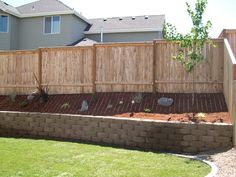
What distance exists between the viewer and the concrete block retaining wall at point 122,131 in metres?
8.91

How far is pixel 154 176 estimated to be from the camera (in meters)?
6.27

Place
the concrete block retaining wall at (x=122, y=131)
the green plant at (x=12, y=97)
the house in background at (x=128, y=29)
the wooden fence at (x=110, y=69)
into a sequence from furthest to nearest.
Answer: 1. the house in background at (x=128, y=29)
2. the green plant at (x=12, y=97)
3. the wooden fence at (x=110, y=69)
4. the concrete block retaining wall at (x=122, y=131)

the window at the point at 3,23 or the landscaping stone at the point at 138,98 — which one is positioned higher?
the window at the point at 3,23

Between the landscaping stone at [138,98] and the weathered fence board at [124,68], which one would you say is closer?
the landscaping stone at [138,98]

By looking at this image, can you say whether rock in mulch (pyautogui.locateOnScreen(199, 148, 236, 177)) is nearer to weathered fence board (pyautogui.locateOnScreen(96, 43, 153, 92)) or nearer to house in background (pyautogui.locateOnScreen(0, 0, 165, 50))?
weathered fence board (pyautogui.locateOnScreen(96, 43, 153, 92))

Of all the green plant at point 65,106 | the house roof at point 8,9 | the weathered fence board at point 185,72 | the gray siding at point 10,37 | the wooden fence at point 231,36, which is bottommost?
the green plant at point 65,106

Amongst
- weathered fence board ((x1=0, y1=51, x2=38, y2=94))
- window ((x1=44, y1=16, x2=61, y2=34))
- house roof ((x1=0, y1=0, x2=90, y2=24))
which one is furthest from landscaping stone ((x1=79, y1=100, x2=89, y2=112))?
window ((x1=44, y1=16, x2=61, y2=34))

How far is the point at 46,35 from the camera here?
985 inches

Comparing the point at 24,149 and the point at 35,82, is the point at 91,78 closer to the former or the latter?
the point at 35,82

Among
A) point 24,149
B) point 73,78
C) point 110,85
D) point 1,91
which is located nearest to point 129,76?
point 110,85

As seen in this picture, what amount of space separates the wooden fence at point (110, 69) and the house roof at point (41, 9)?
33.0 feet

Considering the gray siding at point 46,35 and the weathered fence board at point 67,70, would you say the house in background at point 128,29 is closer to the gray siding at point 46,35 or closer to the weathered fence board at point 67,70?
the gray siding at point 46,35

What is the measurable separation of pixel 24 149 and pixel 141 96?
4.58 metres

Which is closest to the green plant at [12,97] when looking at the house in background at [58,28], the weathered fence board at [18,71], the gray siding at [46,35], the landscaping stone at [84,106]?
the weathered fence board at [18,71]
